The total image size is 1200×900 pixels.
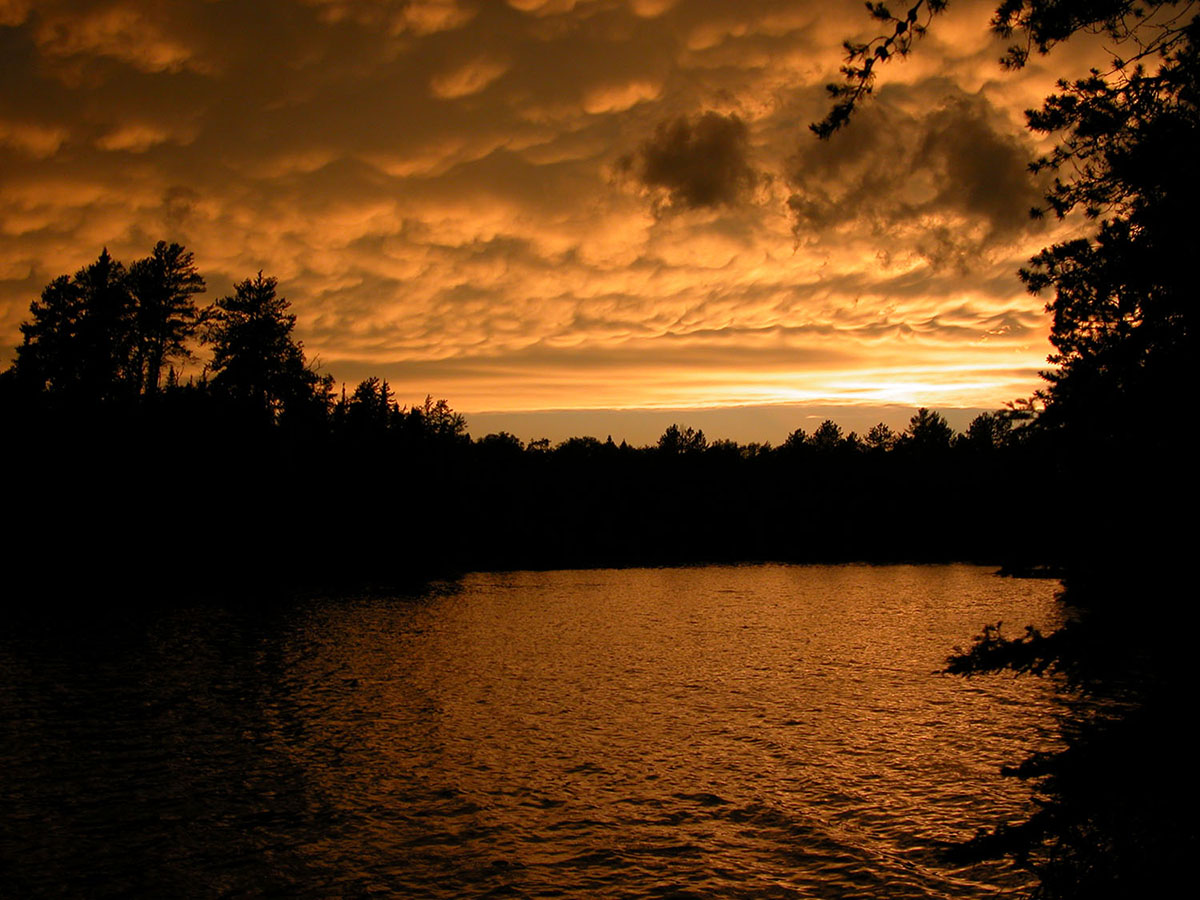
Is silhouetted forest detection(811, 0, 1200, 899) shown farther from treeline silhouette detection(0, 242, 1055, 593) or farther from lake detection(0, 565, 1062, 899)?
treeline silhouette detection(0, 242, 1055, 593)

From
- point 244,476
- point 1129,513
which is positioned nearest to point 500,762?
point 1129,513

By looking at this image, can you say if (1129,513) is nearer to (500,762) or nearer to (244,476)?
(500,762)

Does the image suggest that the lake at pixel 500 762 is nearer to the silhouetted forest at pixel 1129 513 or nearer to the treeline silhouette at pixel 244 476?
the silhouetted forest at pixel 1129 513

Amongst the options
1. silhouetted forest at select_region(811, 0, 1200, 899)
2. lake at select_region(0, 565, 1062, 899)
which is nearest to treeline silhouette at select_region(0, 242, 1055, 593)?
lake at select_region(0, 565, 1062, 899)

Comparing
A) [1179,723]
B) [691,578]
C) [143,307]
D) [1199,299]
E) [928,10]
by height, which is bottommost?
[691,578]

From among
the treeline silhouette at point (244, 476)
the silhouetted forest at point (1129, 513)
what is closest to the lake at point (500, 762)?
the silhouetted forest at point (1129, 513)

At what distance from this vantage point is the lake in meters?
12.0

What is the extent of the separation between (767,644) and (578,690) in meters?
11.1

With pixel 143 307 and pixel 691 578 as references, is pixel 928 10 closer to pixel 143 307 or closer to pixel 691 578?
pixel 691 578

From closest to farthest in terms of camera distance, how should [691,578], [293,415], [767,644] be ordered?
1. [767,644]
2. [691,578]
3. [293,415]

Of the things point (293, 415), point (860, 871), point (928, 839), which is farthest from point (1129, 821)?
point (293, 415)

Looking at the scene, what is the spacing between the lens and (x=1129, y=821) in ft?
24.2

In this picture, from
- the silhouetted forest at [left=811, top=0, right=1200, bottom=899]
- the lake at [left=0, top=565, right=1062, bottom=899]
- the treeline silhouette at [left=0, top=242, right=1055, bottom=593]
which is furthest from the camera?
the treeline silhouette at [left=0, top=242, right=1055, bottom=593]

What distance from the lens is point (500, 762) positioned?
17234 millimetres
